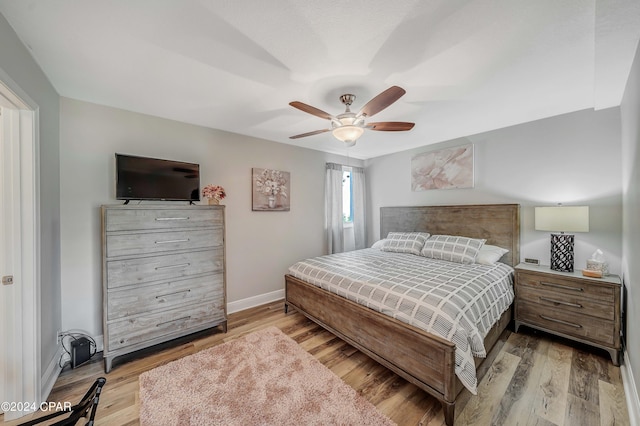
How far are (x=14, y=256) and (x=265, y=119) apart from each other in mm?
2324

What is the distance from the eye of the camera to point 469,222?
3451 millimetres

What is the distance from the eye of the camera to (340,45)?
1561 millimetres

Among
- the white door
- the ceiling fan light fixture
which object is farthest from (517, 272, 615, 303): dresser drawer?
the white door

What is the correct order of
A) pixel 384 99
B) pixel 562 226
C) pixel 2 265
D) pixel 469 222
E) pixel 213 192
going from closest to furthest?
pixel 2 265, pixel 384 99, pixel 562 226, pixel 213 192, pixel 469 222

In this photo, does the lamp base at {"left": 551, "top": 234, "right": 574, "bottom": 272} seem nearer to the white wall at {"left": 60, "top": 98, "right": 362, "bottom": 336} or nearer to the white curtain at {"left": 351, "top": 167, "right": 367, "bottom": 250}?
the white curtain at {"left": 351, "top": 167, "right": 367, "bottom": 250}

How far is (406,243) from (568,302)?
5.78ft

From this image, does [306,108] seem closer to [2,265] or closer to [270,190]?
[270,190]

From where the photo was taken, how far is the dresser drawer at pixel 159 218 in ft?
7.03

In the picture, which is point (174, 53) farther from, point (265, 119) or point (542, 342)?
point (542, 342)

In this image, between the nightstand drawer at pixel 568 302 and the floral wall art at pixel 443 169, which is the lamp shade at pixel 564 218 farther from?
the floral wall art at pixel 443 169

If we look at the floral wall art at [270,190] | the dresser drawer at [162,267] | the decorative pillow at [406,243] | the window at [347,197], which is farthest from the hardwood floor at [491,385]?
the window at [347,197]

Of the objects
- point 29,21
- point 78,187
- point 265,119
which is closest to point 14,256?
point 78,187

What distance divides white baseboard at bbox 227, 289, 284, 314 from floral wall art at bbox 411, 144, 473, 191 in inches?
113

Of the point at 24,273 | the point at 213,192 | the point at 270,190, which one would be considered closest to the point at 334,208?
the point at 270,190
